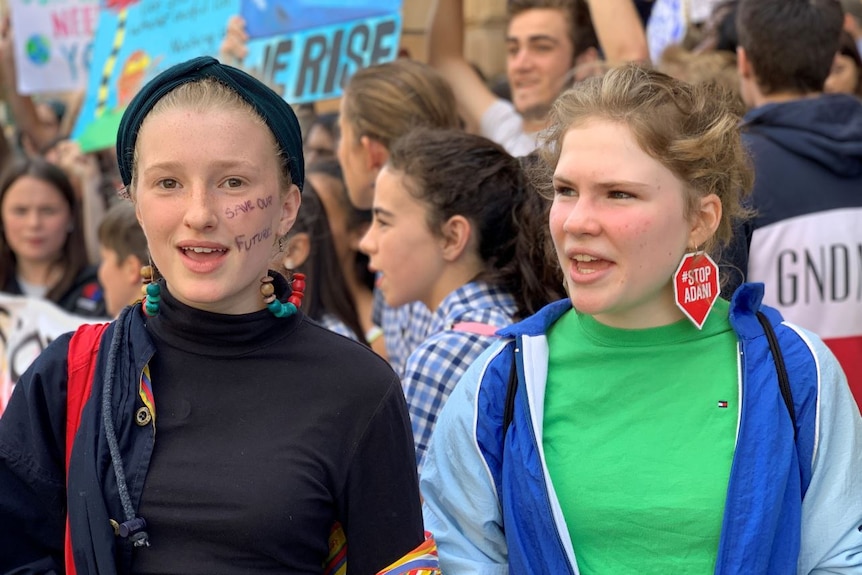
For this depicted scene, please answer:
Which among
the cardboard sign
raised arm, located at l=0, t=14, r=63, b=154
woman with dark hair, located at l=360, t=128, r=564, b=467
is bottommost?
woman with dark hair, located at l=360, t=128, r=564, b=467

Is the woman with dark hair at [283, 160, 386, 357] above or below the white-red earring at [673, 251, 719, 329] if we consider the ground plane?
above

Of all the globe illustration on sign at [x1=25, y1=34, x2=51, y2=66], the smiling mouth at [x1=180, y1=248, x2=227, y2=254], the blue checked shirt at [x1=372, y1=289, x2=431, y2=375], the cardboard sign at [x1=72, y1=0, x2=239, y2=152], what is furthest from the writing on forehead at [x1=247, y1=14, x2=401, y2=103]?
the smiling mouth at [x1=180, y1=248, x2=227, y2=254]

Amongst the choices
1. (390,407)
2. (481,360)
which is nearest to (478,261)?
(481,360)

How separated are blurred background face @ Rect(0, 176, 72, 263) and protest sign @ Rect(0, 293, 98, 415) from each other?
1316 mm

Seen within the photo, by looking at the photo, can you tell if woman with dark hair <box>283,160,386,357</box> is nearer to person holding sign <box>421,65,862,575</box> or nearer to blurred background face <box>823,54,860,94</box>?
person holding sign <box>421,65,862,575</box>

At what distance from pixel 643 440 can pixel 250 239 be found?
858mm

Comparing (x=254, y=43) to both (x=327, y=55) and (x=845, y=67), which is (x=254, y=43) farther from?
(x=845, y=67)

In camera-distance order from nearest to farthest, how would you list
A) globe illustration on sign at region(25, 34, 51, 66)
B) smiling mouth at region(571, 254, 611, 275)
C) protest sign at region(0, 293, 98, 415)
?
smiling mouth at region(571, 254, 611, 275) < protest sign at region(0, 293, 98, 415) < globe illustration on sign at region(25, 34, 51, 66)

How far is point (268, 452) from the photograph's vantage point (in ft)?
7.09

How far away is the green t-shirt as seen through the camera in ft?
7.51

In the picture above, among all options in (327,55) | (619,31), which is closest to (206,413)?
(619,31)

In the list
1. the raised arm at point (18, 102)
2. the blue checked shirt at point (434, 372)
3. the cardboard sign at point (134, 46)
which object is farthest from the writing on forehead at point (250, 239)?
the raised arm at point (18, 102)

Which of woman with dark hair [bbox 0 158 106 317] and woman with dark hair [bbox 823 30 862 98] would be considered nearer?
woman with dark hair [bbox 823 30 862 98]

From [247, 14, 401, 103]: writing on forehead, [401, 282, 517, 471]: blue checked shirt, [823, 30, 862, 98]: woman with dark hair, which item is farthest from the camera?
[823, 30, 862, 98]: woman with dark hair
